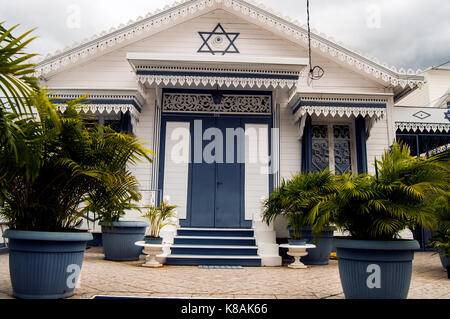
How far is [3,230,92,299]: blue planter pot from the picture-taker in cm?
342

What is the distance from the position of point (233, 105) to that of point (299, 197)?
132 inches

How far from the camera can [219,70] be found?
7910 mm

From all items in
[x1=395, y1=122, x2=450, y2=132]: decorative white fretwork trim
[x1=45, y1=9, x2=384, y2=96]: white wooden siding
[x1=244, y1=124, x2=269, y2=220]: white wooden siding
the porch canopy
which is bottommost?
[x1=244, y1=124, x2=269, y2=220]: white wooden siding

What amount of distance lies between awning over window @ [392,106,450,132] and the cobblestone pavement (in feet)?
12.2

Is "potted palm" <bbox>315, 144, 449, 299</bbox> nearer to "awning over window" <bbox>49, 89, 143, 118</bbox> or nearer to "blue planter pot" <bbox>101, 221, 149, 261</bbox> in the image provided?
"blue planter pot" <bbox>101, 221, 149, 261</bbox>

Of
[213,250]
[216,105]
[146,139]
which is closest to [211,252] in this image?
[213,250]

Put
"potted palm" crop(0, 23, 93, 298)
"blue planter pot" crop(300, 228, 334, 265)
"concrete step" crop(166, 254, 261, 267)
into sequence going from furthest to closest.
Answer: "blue planter pot" crop(300, 228, 334, 265) → "concrete step" crop(166, 254, 261, 267) → "potted palm" crop(0, 23, 93, 298)

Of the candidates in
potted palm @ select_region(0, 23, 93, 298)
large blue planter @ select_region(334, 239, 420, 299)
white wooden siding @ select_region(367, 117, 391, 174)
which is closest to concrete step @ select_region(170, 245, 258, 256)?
potted palm @ select_region(0, 23, 93, 298)

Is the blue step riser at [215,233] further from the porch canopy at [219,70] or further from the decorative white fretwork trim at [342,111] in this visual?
the porch canopy at [219,70]
